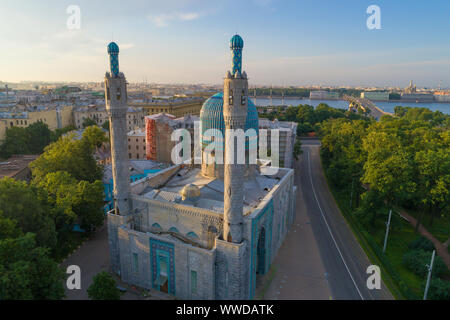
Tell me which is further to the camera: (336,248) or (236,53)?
(336,248)

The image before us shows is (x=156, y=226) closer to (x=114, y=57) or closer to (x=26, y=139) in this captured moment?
(x=114, y=57)

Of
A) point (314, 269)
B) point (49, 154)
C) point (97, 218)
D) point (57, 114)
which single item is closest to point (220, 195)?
point (314, 269)

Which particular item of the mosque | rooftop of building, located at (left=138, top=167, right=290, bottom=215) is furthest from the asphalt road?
rooftop of building, located at (left=138, top=167, right=290, bottom=215)

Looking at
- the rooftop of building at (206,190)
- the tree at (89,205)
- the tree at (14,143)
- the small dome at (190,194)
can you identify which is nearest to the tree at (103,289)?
the rooftop of building at (206,190)

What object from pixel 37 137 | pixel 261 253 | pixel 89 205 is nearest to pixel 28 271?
pixel 89 205

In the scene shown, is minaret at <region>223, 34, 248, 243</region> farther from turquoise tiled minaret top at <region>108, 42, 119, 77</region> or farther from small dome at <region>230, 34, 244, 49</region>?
turquoise tiled minaret top at <region>108, 42, 119, 77</region>
